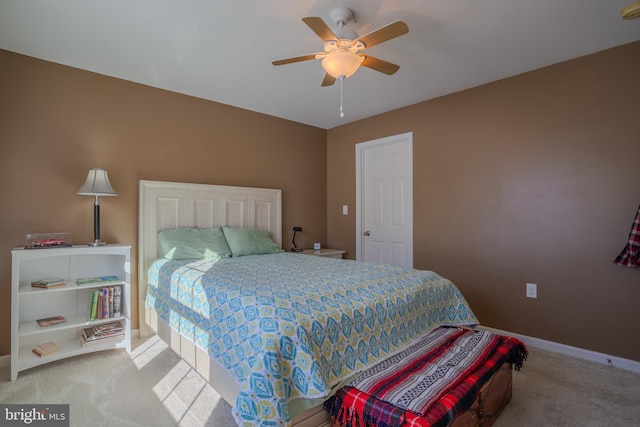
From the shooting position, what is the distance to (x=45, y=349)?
2.47m

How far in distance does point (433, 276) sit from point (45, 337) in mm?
3258

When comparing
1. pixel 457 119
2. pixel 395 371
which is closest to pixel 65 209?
pixel 395 371

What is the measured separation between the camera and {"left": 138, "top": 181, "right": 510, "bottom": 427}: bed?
1.42 meters

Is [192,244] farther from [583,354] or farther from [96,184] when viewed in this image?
[583,354]

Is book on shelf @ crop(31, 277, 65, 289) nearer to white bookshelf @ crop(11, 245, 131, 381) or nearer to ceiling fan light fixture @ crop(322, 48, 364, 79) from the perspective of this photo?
white bookshelf @ crop(11, 245, 131, 381)

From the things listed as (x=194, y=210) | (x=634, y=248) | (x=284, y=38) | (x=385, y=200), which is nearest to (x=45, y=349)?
(x=194, y=210)

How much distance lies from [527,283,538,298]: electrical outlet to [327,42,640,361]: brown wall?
0.12ft

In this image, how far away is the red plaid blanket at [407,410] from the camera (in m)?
Result: 1.31

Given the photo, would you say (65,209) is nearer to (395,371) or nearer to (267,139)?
(267,139)

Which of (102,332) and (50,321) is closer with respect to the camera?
(50,321)

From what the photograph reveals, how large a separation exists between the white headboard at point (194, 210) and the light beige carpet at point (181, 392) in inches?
29.3

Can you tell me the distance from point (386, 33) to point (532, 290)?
8.64ft

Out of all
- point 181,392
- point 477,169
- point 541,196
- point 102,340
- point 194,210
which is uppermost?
point 477,169

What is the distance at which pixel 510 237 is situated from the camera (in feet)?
10.2
